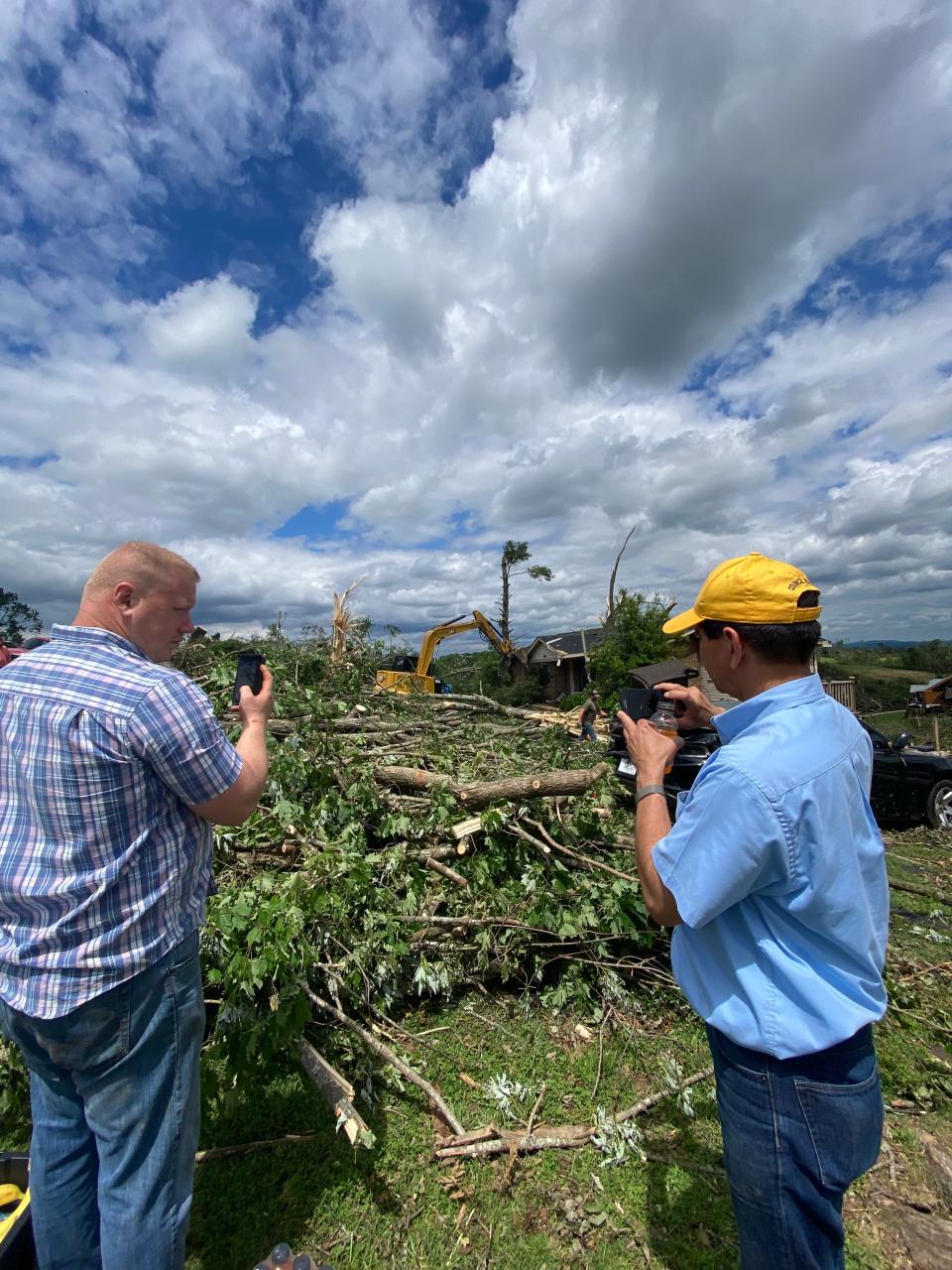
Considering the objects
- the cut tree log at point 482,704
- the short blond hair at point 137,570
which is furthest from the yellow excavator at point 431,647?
the short blond hair at point 137,570

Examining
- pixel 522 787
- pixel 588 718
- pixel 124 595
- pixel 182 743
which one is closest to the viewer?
pixel 182 743

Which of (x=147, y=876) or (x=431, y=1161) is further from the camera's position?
(x=431, y=1161)

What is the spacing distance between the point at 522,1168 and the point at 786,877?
6.63 ft

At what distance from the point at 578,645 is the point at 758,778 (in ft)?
93.5

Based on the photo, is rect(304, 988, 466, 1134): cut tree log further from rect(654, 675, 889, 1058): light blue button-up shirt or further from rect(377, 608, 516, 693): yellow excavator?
rect(377, 608, 516, 693): yellow excavator

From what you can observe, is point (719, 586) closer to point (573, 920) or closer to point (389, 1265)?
point (389, 1265)

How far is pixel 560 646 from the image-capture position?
1175 inches

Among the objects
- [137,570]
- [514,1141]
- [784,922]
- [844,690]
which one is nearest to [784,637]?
[784,922]

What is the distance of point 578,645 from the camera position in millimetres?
29312

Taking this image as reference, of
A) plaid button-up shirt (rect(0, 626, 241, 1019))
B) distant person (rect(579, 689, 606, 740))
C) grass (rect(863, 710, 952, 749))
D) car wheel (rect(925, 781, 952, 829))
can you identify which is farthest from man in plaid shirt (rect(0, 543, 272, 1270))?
grass (rect(863, 710, 952, 749))

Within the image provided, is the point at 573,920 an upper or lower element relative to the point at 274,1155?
upper

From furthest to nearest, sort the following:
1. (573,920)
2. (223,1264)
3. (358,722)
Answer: (358,722) → (573,920) → (223,1264)

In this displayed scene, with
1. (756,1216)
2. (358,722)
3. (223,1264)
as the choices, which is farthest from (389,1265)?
(358,722)

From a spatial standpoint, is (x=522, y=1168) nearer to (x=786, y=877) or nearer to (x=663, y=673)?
(x=786, y=877)
